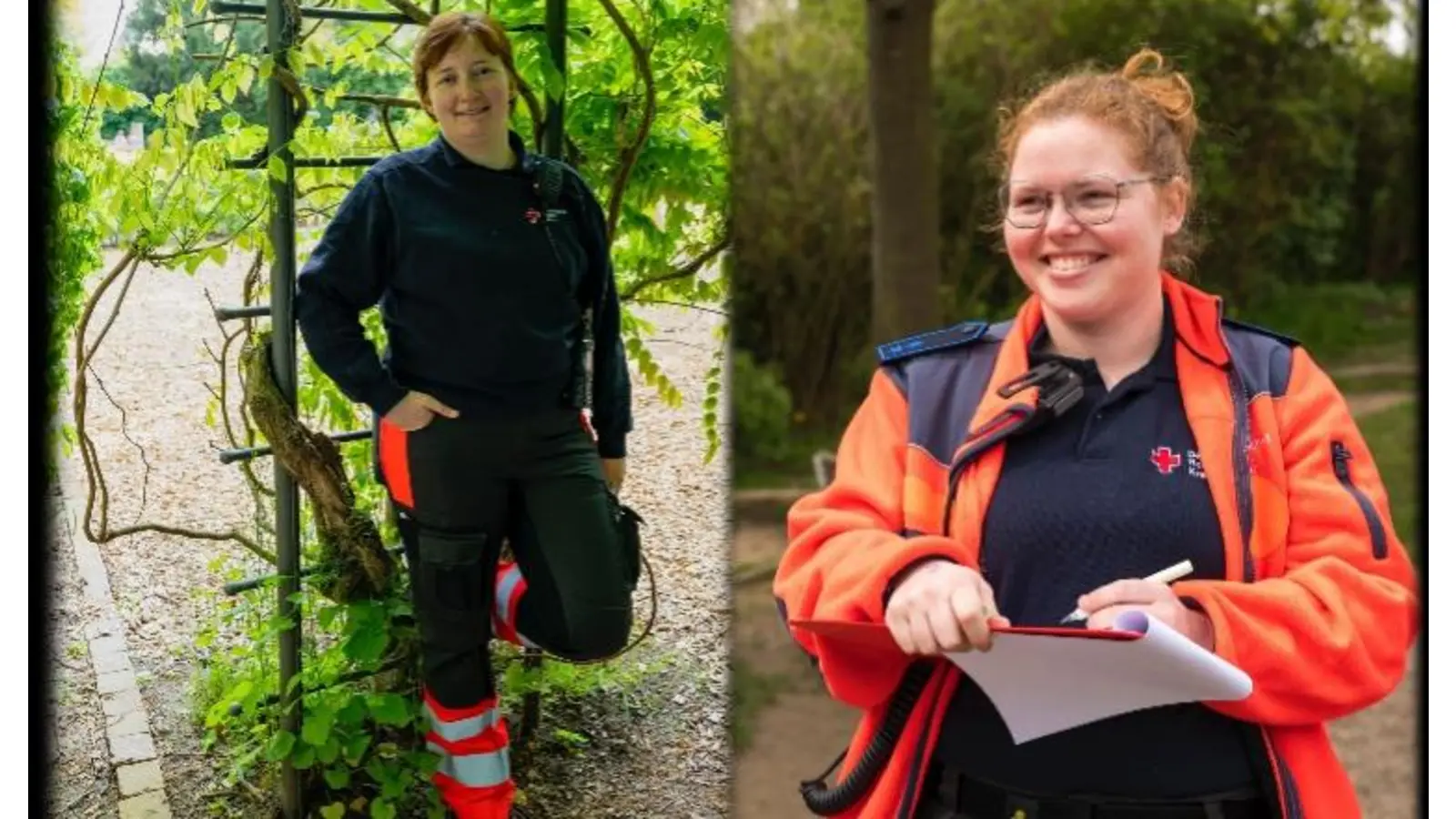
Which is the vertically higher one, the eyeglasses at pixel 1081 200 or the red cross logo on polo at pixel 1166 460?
the eyeglasses at pixel 1081 200

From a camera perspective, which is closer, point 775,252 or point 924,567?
point 924,567

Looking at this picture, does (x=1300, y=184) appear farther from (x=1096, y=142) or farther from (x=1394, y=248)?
(x=1096, y=142)

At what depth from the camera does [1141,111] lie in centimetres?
135

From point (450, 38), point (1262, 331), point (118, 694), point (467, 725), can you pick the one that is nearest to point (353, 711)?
point (467, 725)

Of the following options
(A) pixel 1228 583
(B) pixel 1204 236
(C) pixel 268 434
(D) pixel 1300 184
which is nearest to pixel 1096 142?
(B) pixel 1204 236

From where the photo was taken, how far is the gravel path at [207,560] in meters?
2.52

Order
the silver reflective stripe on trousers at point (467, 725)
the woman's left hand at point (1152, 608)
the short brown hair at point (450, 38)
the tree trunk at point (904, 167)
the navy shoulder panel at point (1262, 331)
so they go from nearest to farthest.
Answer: the woman's left hand at point (1152, 608) → the navy shoulder panel at point (1262, 331) → the tree trunk at point (904, 167) → the short brown hair at point (450, 38) → the silver reflective stripe on trousers at point (467, 725)

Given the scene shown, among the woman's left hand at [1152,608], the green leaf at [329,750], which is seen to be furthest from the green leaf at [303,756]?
the woman's left hand at [1152,608]

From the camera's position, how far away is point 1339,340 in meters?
1.47

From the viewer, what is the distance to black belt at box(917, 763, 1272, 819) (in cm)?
138

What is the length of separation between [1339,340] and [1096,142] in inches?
13.9

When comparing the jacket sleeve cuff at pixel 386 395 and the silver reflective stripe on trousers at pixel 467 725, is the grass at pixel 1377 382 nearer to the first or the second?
the jacket sleeve cuff at pixel 386 395

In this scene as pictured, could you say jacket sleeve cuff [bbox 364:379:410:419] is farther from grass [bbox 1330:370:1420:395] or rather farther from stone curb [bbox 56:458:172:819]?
grass [bbox 1330:370:1420:395]

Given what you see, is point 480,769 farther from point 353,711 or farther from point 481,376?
point 481,376
